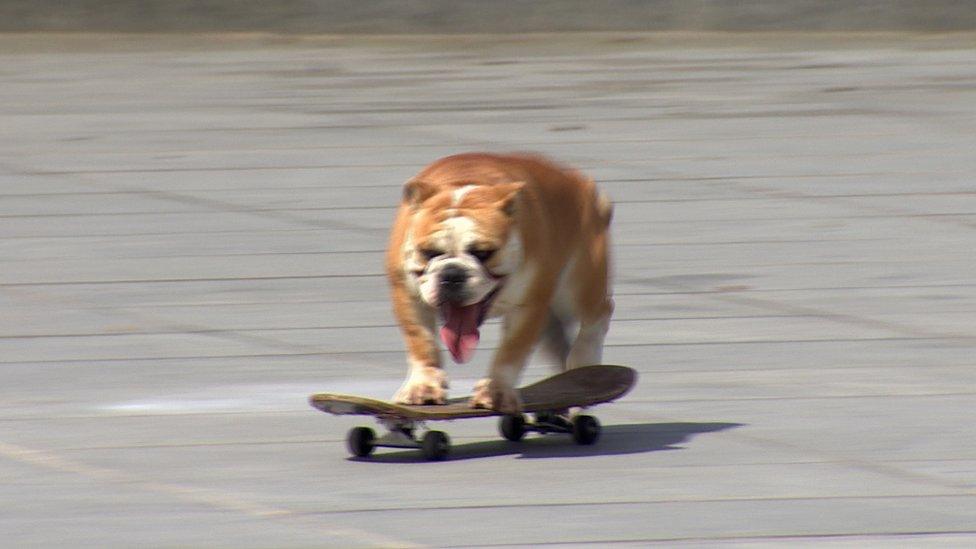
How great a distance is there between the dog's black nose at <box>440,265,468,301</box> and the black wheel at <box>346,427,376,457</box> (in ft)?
1.89

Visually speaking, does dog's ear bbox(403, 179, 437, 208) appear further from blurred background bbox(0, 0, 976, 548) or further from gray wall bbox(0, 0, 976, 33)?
gray wall bbox(0, 0, 976, 33)

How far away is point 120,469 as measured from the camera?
17.6 ft

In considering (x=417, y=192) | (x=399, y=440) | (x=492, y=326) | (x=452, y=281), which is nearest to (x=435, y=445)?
(x=399, y=440)

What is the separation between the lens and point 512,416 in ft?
18.2

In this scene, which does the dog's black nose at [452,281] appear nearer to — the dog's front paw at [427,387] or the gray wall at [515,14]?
the dog's front paw at [427,387]

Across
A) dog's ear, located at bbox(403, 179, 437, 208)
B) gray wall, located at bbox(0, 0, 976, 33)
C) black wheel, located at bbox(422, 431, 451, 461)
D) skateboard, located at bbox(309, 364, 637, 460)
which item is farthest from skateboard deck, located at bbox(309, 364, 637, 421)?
gray wall, located at bbox(0, 0, 976, 33)

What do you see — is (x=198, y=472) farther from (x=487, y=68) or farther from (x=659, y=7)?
(x=659, y=7)

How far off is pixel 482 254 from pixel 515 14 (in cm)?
1370

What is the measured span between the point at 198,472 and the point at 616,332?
254cm

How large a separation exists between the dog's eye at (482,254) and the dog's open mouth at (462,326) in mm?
113

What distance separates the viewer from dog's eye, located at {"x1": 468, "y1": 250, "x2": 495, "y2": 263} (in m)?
5.05

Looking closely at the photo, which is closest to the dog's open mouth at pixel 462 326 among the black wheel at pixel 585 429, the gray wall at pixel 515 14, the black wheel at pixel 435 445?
the black wheel at pixel 435 445

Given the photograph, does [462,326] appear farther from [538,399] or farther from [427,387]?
[538,399]

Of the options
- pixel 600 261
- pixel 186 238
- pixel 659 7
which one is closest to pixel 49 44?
pixel 659 7
